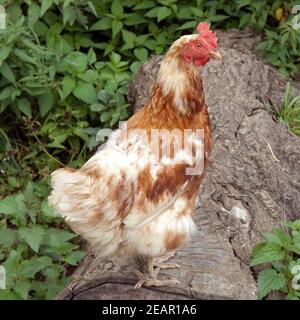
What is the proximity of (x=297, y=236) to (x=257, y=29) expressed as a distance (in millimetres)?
2263

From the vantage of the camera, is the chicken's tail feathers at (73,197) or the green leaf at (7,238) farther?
the green leaf at (7,238)

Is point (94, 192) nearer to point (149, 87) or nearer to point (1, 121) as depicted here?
point (149, 87)

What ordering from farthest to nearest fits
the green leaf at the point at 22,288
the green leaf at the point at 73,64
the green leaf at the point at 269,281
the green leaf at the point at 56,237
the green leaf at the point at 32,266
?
the green leaf at the point at 73,64 → the green leaf at the point at 56,237 → the green leaf at the point at 32,266 → the green leaf at the point at 22,288 → the green leaf at the point at 269,281

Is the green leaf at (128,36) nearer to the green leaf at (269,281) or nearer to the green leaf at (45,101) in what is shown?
the green leaf at (45,101)

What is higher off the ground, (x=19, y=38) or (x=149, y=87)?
(x=19, y=38)

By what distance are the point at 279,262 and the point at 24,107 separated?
6.22ft

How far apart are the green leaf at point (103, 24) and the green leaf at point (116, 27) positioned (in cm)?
6

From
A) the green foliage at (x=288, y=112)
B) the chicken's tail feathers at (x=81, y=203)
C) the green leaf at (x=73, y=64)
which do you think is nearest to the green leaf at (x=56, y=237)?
the chicken's tail feathers at (x=81, y=203)

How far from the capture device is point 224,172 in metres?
3.90

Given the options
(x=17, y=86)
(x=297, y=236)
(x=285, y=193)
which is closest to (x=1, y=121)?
(x=17, y=86)

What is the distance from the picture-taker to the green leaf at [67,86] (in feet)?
14.8

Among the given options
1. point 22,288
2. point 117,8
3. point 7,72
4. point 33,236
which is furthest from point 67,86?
point 22,288

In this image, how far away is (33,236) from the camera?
3.54 m

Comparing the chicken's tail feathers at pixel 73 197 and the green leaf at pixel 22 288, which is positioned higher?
the chicken's tail feathers at pixel 73 197
